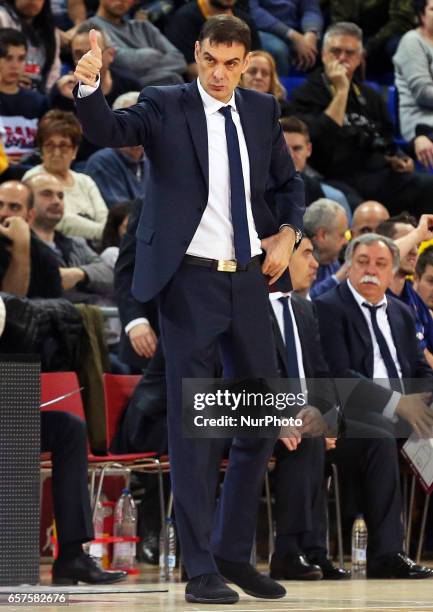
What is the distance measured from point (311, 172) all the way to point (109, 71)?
4.59ft

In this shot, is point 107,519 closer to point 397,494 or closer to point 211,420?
point 397,494

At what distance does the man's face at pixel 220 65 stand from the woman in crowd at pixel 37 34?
445cm

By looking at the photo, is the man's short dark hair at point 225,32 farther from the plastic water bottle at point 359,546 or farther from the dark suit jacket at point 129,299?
the plastic water bottle at point 359,546

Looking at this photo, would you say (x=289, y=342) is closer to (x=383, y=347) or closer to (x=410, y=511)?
(x=383, y=347)

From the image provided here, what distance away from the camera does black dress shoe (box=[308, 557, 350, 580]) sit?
5.39 m

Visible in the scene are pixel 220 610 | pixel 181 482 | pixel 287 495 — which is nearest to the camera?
pixel 220 610

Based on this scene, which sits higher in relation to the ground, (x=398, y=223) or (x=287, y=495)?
(x=398, y=223)

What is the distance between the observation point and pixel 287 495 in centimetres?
541

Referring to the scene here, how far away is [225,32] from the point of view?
151 inches

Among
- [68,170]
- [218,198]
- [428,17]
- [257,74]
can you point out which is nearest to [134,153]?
[68,170]

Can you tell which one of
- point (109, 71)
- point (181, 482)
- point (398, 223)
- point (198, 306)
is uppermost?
point (109, 71)

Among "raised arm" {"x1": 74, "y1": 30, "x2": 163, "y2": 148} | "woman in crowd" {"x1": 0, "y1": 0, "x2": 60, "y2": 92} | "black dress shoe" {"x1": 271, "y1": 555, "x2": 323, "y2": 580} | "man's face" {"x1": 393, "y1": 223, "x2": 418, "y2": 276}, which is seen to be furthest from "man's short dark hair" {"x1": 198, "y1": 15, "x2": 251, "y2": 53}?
"woman in crowd" {"x1": 0, "y1": 0, "x2": 60, "y2": 92}

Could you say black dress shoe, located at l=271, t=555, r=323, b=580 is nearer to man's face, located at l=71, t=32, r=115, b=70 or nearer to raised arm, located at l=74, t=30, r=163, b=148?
raised arm, located at l=74, t=30, r=163, b=148

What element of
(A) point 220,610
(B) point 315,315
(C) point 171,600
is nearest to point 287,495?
(B) point 315,315
